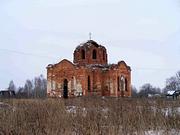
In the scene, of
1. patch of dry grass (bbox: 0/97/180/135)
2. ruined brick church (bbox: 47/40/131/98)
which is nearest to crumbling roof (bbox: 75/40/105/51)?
ruined brick church (bbox: 47/40/131/98)

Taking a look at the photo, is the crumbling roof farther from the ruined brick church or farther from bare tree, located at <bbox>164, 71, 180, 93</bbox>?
bare tree, located at <bbox>164, 71, 180, 93</bbox>

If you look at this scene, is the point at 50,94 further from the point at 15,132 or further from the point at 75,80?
the point at 15,132

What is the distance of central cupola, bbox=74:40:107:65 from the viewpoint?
4002cm

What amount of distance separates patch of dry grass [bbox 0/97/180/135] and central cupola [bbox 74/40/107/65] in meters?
27.9

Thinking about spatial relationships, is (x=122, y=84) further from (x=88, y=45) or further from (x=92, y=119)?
(x=92, y=119)

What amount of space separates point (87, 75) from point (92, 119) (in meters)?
29.9

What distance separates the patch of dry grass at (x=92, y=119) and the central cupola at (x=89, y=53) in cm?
2785

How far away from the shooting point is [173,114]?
33.3 feet

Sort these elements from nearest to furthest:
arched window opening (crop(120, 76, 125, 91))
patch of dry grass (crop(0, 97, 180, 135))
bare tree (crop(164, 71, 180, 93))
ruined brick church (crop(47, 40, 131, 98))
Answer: patch of dry grass (crop(0, 97, 180, 135)) → ruined brick church (crop(47, 40, 131, 98)) → arched window opening (crop(120, 76, 125, 91)) → bare tree (crop(164, 71, 180, 93))

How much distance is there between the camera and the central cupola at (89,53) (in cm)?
4002

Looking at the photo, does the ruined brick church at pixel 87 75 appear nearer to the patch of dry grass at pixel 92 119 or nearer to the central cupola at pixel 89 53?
the central cupola at pixel 89 53

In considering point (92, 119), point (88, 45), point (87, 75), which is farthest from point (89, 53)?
point (92, 119)

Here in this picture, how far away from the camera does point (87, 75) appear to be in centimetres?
3969

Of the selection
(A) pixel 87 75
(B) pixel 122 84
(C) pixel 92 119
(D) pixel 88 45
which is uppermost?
(D) pixel 88 45
